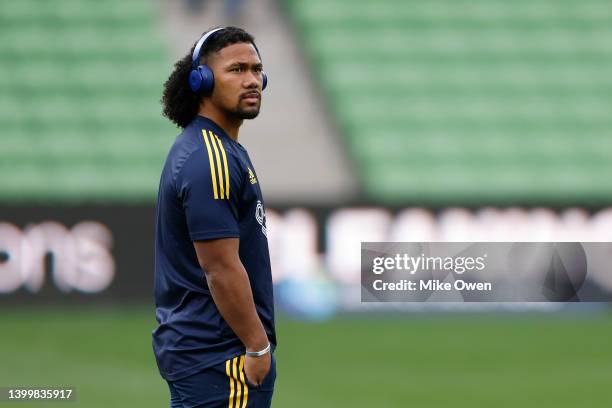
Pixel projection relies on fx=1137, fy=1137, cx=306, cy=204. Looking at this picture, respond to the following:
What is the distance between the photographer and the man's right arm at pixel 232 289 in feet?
12.1

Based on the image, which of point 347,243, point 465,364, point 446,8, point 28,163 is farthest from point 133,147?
point 465,364

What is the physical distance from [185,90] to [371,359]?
21.0 feet

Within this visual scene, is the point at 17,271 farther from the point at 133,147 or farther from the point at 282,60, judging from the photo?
the point at 282,60

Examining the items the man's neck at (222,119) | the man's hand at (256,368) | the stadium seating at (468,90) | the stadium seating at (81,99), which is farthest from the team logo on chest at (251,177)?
the stadium seating at (468,90)

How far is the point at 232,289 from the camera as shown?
3.72 meters

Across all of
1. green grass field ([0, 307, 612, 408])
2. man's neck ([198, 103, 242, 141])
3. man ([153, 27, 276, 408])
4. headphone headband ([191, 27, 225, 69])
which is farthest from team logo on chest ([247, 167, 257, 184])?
green grass field ([0, 307, 612, 408])

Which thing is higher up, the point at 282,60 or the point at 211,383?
the point at 282,60

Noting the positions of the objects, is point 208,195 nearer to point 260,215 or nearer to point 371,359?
point 260,215

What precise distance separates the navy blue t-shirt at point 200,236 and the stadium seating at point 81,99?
10.3m

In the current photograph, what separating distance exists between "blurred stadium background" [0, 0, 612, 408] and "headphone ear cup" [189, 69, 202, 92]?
→ 4.60 metres

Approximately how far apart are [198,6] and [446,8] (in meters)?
3.86

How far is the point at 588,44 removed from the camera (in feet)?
57.8

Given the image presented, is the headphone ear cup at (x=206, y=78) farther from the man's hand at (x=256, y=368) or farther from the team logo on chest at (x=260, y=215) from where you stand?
the man's hand at (x=256, y=368)

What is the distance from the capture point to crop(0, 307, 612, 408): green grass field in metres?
8.51
